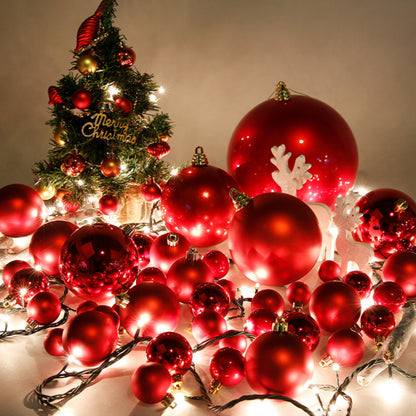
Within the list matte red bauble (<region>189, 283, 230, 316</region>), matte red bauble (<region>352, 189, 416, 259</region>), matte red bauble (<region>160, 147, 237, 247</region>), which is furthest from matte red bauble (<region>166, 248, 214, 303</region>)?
matte red bauble (<region>352, 189, 416, 259</region>)

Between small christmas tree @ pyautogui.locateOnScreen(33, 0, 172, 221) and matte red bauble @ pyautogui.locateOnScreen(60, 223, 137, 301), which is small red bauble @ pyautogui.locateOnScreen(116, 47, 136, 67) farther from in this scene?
matte red bauble @ pyautogui.locateOnScreen(60, 223, 137, 301)

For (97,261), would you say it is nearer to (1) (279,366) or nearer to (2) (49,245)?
(2) (49,245)

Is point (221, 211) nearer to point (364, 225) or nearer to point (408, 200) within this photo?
point (364, 225)

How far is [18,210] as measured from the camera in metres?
1.05

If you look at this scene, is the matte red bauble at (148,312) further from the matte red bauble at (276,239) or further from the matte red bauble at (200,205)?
the matte red bauble at (200,205)

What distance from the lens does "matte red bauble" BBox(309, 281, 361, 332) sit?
0.85m

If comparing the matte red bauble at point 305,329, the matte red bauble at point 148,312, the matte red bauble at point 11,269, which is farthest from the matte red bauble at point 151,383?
the matte red bauble at point 11,269

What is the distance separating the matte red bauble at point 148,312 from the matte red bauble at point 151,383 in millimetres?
142

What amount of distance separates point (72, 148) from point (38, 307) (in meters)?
0.60

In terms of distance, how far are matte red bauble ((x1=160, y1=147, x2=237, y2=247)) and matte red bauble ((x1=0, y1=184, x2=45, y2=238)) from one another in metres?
0.37

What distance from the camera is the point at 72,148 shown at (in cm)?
128

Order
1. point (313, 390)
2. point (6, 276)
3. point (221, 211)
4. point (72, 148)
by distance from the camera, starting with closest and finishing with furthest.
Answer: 1. point (313, 390)
2. point (6, 276)
3. point (221, 211)
4. point (72, 148)

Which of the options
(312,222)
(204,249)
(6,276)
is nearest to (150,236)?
(204,249)

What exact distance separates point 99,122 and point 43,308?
640 millimetres
